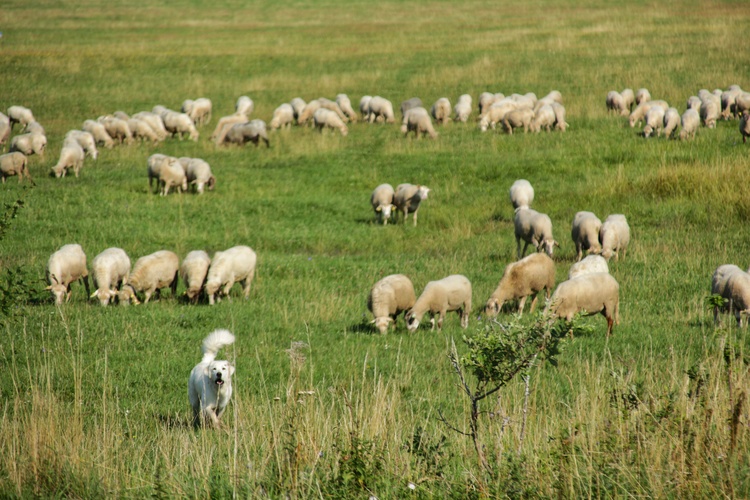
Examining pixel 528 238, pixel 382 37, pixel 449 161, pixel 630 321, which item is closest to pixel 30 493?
pixel 630 321

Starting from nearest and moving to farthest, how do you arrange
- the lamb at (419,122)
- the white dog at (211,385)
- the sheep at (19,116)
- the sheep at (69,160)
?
the white dog at (211,385) < the sheep at (69,160) < the lamb at (419,122) < the sheep at (19,116)

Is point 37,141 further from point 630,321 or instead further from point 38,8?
point 38,8

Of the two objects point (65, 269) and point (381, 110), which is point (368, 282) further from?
point (381, 110)

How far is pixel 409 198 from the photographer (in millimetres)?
19125

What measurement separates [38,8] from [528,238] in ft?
234

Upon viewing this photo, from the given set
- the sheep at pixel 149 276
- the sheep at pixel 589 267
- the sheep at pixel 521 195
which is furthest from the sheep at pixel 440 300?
the sheep at pixel 521 195

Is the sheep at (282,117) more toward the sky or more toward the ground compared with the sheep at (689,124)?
more toward the ground

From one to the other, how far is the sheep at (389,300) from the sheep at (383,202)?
262 inches

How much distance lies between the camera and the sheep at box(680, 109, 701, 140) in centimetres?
2405

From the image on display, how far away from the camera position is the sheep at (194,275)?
1398 cm

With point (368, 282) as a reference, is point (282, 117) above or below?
above

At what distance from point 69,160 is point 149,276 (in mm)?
10985

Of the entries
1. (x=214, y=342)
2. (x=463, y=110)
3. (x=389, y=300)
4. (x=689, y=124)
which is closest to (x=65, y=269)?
(x=389, y=300)

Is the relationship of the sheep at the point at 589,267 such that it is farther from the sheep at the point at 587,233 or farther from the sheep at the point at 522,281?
the sheep at the point at 587,233
